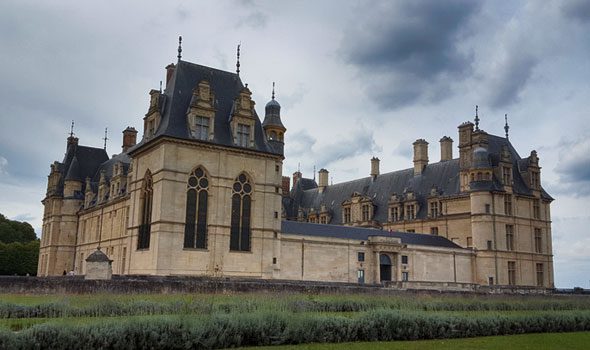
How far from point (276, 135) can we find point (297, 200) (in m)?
32.7

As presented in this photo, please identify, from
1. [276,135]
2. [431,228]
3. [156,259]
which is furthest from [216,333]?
[431,228]

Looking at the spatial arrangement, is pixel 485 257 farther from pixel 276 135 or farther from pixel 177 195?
pixel 177 195

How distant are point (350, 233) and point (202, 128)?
53.9ft

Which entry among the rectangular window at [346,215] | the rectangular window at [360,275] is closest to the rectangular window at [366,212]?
the rectangular window at [346,215]

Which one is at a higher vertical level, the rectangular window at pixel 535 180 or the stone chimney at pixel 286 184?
the stone chimney at pixel 286 184

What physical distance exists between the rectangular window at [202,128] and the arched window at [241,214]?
3413 mm

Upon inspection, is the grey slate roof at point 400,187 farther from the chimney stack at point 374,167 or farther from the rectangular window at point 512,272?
the rectangular window at point 512,272

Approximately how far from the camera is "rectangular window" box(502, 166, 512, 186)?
50375 millimetres

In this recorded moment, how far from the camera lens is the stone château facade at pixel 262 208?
35500 mm

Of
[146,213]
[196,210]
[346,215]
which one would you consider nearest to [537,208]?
[346,215]

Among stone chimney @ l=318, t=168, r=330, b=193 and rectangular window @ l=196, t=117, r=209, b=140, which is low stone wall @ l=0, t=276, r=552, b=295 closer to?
rectangular window @ l=196, t=117, r=209, b=140

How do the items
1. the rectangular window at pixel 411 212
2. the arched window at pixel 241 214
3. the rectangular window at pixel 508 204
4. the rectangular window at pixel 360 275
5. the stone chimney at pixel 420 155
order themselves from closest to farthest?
the arched window at pixel 241 214 → the rectangular window at pixel 360 275 → the rectangular window at pixel 508 204 → the rectangular window at pixel 411 212 → the stone chimney at pixel 420 155

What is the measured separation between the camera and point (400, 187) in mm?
60375

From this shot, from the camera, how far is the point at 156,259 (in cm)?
3350
